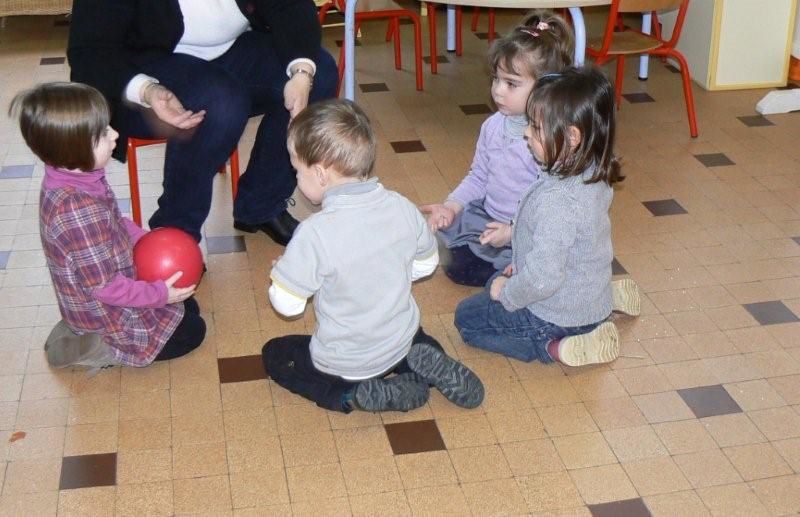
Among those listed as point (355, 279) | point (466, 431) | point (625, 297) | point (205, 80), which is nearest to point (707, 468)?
point (466, 431)

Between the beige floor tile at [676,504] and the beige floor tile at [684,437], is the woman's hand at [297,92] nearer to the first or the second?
the beige floor tile at [684,437]

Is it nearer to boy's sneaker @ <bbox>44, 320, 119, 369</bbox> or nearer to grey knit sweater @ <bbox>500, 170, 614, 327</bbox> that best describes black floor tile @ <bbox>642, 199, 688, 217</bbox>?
grey knit sweater @ <bbox>500, 170, 614, 327</bbox>

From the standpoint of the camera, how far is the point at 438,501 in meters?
2.22

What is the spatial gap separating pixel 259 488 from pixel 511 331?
83 cm

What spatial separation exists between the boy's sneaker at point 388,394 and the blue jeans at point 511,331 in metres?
0.33

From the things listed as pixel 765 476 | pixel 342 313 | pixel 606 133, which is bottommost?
pixel 765 476

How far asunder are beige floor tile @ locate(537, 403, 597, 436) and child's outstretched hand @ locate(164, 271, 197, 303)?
94 cm

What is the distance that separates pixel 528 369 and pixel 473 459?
42cm

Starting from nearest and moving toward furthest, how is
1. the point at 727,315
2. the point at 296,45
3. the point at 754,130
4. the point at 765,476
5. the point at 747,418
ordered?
the point at 765,476, the point at 747,418, the point at 727,315, the point at 296,45, the point at 754,130

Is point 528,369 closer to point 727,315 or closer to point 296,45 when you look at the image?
point 727,315

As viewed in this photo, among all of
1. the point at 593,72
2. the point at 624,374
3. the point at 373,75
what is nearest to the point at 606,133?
the point at 593,72

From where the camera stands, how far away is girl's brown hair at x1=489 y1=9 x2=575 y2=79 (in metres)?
2.87

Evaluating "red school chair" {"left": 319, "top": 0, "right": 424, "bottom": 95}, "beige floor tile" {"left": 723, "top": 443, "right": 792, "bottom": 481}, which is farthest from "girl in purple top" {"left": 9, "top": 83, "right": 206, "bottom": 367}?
"red school chair" {"left": 319, "top": 0, "right": 424, "bottom": 95}

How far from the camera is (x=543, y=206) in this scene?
2.56 meters
